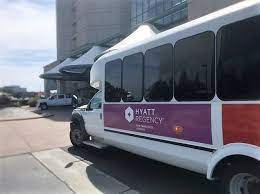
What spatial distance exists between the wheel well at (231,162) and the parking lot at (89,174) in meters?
1.16

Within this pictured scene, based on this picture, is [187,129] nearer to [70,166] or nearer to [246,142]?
[246,142]

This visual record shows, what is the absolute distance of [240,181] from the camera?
5.57m

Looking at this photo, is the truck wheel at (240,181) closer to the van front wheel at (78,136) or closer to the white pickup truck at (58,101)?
the van front wheel at (78,136)

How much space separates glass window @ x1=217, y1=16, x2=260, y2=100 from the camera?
5.24 meters

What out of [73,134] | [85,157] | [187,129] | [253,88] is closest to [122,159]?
[85,157]

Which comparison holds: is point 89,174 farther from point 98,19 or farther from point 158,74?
point 98,19

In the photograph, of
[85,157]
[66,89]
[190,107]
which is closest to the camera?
[190,107]

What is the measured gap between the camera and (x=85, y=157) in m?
10.4

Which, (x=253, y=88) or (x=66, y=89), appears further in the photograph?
(x=66, y=89)

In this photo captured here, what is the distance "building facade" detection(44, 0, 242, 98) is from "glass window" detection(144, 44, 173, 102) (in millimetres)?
14983

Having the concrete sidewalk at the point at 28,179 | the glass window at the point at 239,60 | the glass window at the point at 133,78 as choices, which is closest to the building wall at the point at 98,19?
the concrete sidewalk at the point at 28,179

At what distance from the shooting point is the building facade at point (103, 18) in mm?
32750

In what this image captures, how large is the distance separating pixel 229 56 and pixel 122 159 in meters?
4.98

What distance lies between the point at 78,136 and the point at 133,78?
3867 millimetres
